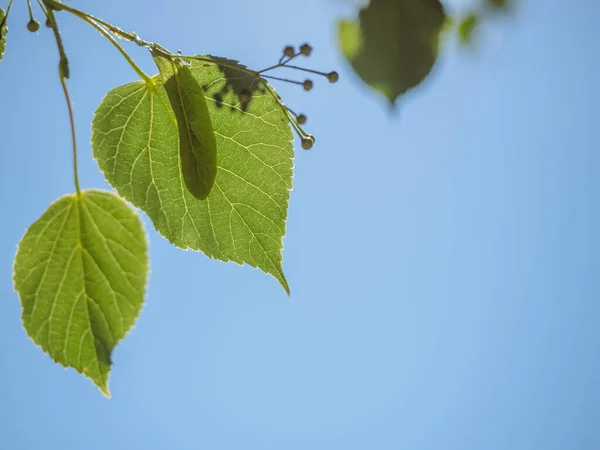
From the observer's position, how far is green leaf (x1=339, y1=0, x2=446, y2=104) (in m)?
0.56

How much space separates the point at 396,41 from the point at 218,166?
121 centimetres

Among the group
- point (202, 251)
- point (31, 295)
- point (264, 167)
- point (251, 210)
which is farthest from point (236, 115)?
point (31, 295)

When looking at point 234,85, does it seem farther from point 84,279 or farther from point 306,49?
point 84,279

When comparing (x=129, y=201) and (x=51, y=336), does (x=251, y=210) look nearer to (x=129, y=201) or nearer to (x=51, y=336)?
(x=129, y=201)

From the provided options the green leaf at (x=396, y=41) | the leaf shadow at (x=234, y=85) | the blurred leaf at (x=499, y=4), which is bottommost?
Answer: the green leaf at (x=396, y=41)

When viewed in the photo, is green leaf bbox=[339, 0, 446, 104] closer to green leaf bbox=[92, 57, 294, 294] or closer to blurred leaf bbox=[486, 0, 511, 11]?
Answer: blurred leaf bbox=[486, 0, 511, 11]

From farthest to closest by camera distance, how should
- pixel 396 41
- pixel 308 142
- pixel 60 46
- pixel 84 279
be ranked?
pixel 84 279, pixel 308 142, pixel 60 46, pixel 396 41

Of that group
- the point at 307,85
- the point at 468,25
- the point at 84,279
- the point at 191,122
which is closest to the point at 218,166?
the point at 191,122

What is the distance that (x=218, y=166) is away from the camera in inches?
68.2

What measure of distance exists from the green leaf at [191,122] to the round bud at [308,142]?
27cm

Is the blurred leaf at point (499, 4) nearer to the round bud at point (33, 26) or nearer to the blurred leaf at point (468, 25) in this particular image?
the blurred leaf at point (468, 25)

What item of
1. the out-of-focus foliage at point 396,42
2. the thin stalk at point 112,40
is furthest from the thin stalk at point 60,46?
the out-of-focus foliage at point 396,42

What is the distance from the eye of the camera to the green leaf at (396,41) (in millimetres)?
561

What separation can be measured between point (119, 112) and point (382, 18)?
4.86 ft
